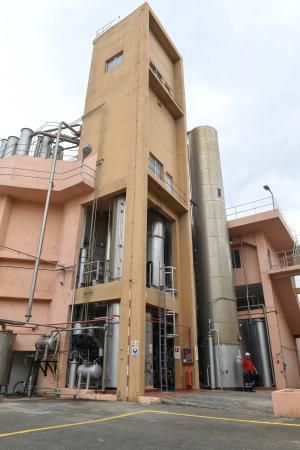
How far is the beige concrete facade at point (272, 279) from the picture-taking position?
18.3 m

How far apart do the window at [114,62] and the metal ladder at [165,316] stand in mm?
12575

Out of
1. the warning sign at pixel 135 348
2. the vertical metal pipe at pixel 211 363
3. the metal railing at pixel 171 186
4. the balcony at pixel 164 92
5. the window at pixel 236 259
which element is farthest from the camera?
the window at pixel 236 259

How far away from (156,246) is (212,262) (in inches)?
155

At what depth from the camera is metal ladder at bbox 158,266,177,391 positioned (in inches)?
541

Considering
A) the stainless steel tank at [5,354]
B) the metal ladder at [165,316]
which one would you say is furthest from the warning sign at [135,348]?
the stainless steel tank at [5,354]

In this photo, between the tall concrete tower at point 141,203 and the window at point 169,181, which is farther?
the window at point 169,181

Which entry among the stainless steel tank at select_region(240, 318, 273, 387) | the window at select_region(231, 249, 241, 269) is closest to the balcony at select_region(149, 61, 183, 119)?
the window at select_region(231, 249, 241, 269)

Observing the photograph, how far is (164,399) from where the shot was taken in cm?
1045

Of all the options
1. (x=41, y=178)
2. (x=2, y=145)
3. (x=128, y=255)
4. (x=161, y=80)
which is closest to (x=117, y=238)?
(x=128, y=255)

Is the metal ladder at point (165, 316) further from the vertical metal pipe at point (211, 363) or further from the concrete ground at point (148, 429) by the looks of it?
the concrete ground at point (148, 429)

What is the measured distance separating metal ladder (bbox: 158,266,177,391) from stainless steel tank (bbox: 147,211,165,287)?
215 mm

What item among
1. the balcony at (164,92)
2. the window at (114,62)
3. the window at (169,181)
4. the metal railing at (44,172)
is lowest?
the metal railing at (44,172)

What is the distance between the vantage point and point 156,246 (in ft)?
54.1

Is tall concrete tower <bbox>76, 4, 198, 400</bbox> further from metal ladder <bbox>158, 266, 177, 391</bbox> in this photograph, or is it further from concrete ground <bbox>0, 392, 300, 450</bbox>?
concrete ground <bbox>0, 392, 300, 450</bbox>
